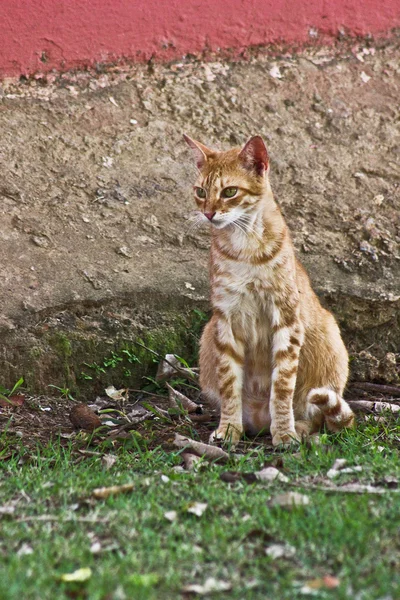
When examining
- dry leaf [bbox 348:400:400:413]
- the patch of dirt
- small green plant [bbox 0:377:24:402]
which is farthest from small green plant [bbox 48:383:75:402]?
dry leaf [bbox 348:400:400:413]

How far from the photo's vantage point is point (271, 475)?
4.17 m

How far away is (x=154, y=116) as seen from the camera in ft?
23.1

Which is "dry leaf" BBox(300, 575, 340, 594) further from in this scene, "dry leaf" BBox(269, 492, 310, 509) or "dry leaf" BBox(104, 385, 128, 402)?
"dry leaf" BBox(104, 385, 128, 402)

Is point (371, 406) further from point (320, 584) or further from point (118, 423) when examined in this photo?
point (320, 584)

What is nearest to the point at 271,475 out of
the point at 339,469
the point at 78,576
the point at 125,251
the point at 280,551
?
the point at 339,469

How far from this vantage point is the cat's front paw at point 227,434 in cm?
499

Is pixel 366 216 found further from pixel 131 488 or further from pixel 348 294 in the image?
pixel 131 488

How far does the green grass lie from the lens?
2932mm

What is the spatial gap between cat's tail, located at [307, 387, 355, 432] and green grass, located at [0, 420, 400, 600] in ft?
1.43

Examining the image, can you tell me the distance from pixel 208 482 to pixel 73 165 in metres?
3.36

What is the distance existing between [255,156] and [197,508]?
2.23m

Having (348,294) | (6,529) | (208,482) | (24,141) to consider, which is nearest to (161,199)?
(24,141)

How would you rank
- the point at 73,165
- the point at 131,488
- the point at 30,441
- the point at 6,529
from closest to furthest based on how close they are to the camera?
the point at 6,529 < the point at 131,488 < the point at 30,441 < the point at 73,165

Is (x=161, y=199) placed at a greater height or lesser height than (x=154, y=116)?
lesser
